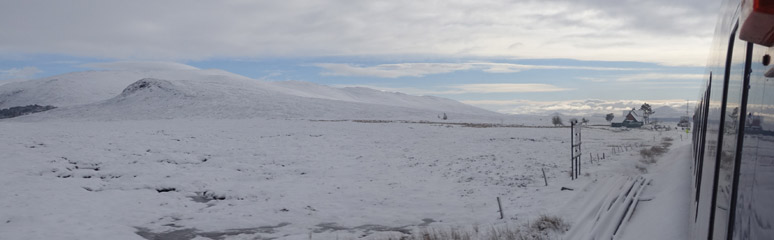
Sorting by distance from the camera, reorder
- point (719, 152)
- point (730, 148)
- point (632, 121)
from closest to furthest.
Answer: point (730, 148) → point (719, 152) → point (632, 121)

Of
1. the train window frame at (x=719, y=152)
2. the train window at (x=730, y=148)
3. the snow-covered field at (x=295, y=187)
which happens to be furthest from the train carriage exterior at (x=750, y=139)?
the snow-covered field at (x=295, y=187)

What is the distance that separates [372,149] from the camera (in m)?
31.5

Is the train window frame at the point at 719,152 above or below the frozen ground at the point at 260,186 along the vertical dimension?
above

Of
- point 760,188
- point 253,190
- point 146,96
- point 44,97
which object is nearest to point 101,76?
point 44,97

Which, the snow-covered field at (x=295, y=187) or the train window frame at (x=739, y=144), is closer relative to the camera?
the train window frame at (x=739, y=144)

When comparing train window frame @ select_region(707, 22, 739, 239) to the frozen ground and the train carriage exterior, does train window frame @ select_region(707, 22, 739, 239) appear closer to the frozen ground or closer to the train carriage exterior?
the train carriage exterior

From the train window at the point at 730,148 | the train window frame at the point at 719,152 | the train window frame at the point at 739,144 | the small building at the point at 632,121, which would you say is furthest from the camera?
the small building at the point at 632,121

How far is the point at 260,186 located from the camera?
737 inches

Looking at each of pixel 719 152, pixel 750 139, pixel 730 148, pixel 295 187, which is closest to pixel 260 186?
pixel 295 187

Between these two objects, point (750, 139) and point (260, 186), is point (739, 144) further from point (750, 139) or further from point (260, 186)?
point (260, 186)

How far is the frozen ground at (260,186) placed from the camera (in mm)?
12789

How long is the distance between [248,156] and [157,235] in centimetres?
1372

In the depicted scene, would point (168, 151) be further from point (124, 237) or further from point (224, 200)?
point (124, 237)

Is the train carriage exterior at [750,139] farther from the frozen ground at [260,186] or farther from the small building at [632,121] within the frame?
the small building at [632,121]
